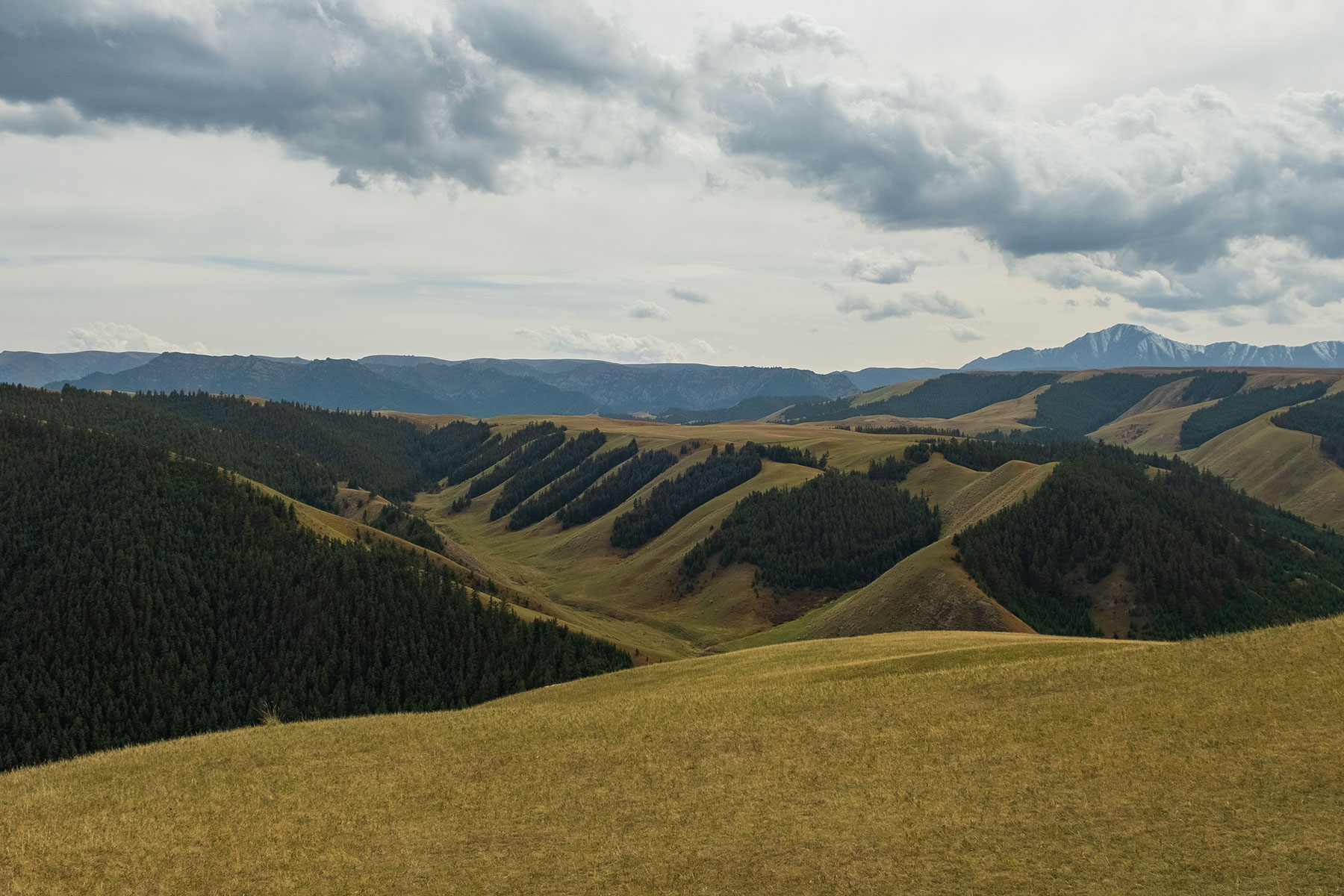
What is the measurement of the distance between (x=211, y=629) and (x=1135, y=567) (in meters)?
173

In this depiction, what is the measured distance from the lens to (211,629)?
14438 centimetres

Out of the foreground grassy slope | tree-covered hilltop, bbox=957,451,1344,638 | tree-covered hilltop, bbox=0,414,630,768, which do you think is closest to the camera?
the foreground grassy slope

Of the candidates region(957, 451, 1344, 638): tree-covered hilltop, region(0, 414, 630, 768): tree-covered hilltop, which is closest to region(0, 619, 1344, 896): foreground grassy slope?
region(0, 414, 630, 768): tree-covered hilltop

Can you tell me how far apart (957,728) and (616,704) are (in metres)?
21.6

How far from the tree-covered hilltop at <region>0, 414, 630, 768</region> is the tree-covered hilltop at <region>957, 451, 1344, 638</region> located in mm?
80086

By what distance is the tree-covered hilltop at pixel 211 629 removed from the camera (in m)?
130

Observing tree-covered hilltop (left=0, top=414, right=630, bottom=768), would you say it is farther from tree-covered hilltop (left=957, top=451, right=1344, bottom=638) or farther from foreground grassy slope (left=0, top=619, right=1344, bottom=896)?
foreground grassy slope (left=0, top=619, right=1344, bottom=896)

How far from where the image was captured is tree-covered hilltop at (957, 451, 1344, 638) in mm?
157250

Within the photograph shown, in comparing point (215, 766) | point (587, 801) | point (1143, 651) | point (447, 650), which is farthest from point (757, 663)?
point (447, 650)

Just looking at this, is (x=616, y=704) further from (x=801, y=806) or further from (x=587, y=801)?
(x=801, y=806)

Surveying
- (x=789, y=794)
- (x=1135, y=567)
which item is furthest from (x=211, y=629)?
(x=1135, y=567)

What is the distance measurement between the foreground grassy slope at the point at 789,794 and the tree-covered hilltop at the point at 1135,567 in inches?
4737

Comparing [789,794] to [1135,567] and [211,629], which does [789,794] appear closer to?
[211,629]

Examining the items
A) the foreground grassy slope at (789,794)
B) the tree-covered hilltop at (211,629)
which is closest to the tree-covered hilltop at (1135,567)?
the tree-covered hilltop at (211,629)
